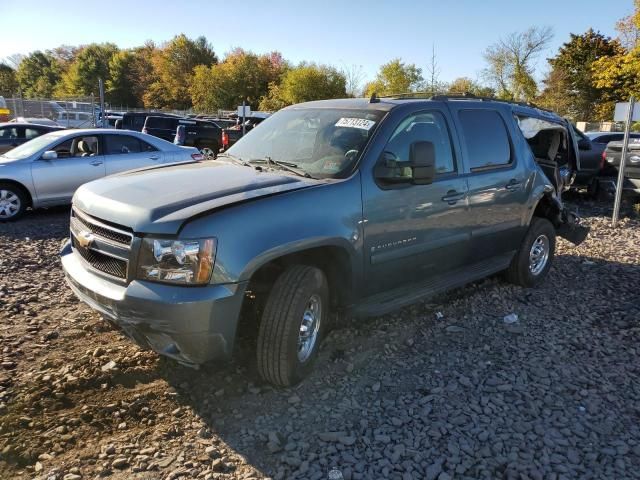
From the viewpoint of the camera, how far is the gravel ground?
2.84 m

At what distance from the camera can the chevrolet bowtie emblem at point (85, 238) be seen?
3.31 meters

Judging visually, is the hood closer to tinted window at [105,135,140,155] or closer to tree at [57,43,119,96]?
tinted window at [105,135,140,155]

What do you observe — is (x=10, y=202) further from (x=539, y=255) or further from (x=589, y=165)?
(x=589, y=165)

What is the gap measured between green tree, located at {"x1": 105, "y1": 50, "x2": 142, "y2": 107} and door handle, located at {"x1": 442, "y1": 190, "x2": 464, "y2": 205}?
267 ft

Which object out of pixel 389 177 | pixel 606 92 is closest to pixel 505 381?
pixel 389 177

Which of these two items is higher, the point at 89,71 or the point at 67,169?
the point at 89,71

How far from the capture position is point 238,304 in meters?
3.01

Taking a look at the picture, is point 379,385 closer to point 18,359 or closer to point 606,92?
point 18,359

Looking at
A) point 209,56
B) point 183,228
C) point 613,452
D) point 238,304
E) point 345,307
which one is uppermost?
point 209,56

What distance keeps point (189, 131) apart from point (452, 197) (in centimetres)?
1687

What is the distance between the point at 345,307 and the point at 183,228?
1404 mm

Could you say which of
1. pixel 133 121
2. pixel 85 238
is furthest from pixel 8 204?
pixel 133 121

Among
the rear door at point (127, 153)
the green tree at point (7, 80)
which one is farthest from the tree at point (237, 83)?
the rear door at point (127, 153)

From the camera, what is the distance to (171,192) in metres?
3.26
